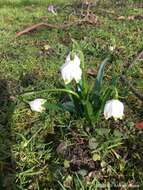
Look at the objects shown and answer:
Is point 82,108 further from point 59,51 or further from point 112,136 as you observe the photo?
point 59,51

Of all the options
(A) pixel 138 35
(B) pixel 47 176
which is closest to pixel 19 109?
(B) pixel 47 176

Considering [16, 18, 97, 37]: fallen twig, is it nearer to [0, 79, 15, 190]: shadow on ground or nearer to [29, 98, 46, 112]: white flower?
[0, 79, 15, 190]: shadow on ground

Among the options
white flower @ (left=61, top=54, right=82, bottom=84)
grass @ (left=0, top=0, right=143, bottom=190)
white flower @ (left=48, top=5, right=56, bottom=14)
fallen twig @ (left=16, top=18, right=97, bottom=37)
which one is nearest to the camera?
white flower @ (left=61, top=54, right=82, bottom=84)

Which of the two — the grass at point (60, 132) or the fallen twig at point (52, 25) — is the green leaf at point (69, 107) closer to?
the grass at point (60, 132)


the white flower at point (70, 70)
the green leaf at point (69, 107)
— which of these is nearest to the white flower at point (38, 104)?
the green leaf at point (69, 107)

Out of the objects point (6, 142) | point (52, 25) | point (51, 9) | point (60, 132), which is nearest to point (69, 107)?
point (60, 132)

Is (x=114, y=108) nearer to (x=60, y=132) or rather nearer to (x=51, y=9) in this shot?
(x=60, y=132)

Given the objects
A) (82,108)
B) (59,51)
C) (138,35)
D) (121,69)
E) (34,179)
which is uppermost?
(138,35)

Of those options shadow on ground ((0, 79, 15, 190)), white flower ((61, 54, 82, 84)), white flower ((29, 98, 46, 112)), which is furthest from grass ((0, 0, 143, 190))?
white flower ((61, 54, 82, 84))
